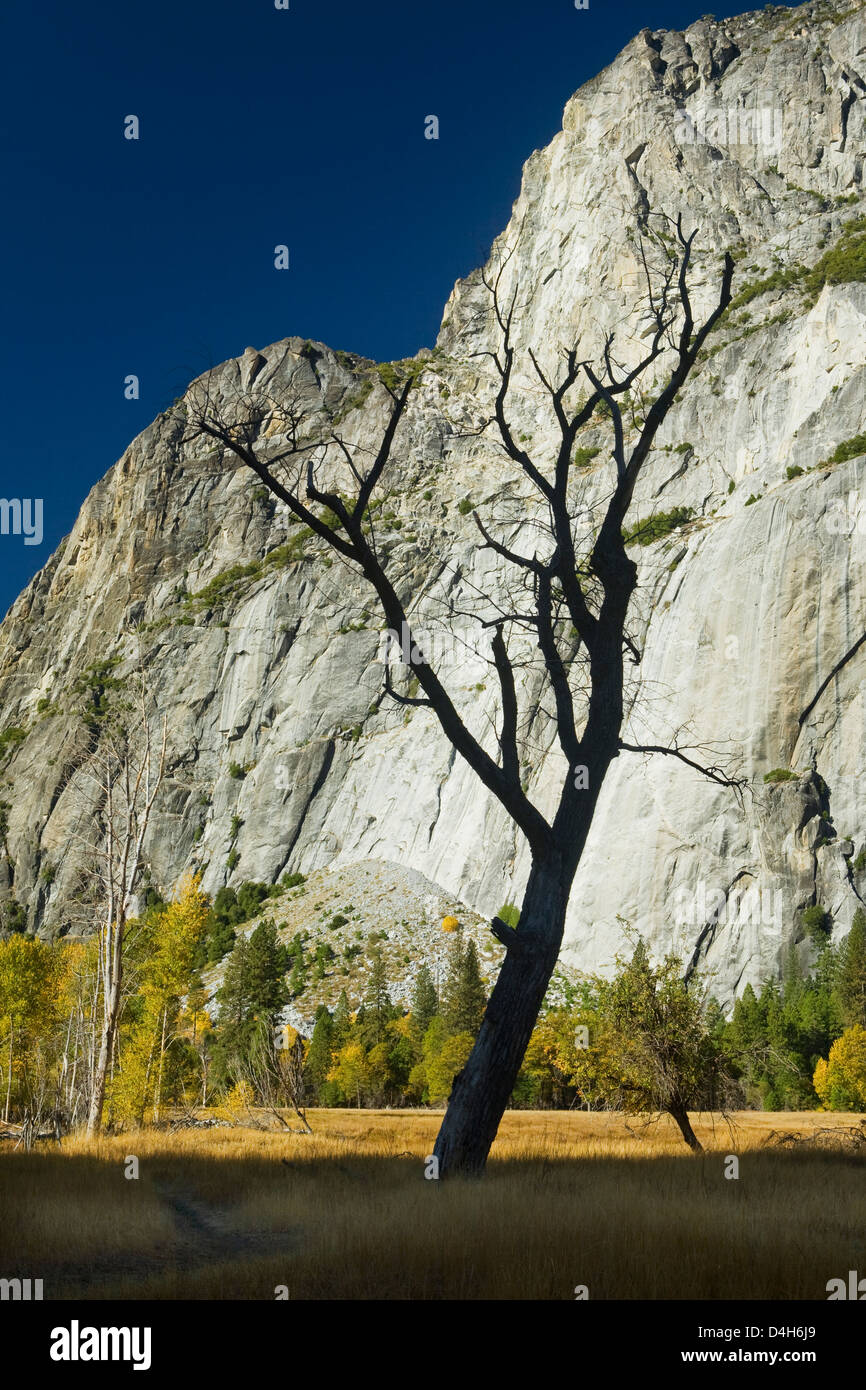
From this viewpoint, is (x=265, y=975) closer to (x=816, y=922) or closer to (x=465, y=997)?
(x=465, y=997)

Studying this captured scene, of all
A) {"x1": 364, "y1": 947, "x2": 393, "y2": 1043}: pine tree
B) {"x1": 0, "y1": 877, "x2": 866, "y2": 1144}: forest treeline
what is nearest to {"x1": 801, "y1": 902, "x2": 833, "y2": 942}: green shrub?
{"x1": 0, "y1": 877, "x2": 866, "y2": 1144}: forest treeline

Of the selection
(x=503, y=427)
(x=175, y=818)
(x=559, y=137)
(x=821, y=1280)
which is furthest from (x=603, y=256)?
(x=821, y=1280)

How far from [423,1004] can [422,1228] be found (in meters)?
57.2

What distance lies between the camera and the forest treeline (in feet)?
46.1

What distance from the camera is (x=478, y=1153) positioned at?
7562 millimetres

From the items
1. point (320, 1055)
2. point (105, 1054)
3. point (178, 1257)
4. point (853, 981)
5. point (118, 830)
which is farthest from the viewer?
point (320, 1055)

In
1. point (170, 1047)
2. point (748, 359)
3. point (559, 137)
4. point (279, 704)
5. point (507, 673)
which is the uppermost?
point (559, 137)

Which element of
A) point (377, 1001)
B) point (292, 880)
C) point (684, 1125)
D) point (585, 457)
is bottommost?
point (684, 1125)

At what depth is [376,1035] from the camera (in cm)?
5753

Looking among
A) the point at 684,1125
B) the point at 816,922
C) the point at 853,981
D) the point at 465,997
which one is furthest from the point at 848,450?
the point at 684,1125

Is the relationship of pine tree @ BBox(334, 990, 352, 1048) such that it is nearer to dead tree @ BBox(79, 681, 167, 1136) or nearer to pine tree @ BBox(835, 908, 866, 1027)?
pine tree @ BBox(835, 908, 866, 1027)

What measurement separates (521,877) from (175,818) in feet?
157

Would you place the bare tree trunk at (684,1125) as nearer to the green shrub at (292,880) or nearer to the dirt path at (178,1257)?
the dirt path at (178,1257)
